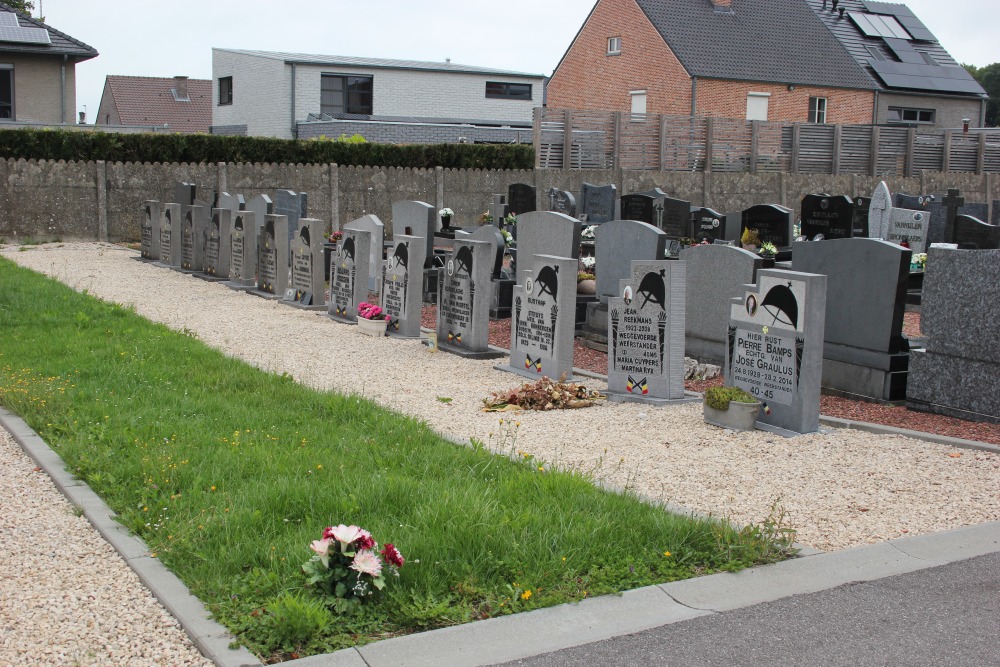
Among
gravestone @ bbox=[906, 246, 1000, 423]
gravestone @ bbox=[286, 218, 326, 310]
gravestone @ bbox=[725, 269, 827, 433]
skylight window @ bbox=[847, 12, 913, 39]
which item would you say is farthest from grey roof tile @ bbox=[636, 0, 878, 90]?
gravestone @ bbox=[725, 269, 827, 433]

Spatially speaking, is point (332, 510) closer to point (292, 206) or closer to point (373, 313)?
point (373, 313)

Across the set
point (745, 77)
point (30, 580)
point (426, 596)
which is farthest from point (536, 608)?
point (745, 77)

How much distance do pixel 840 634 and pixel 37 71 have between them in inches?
1235

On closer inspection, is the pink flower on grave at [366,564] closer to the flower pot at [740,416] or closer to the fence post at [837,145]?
the flower pot at [740,416]

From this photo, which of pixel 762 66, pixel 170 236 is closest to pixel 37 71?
pixel 170 236

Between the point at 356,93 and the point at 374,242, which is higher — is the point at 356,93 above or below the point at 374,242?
above

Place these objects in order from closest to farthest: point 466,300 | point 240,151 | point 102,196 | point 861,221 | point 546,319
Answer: point 546,319 → point 466,300 → point 861,221 → point 102,196 → point 240,151

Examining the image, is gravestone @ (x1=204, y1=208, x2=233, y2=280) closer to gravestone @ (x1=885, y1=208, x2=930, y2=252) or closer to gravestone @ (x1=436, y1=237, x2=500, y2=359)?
gravestone @ (x1=436, y1=237, x2=500, y2=359)

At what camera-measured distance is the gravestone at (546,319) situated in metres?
10.0

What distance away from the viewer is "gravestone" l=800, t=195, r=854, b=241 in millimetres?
18453

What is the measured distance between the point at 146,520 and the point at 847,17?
43.4m

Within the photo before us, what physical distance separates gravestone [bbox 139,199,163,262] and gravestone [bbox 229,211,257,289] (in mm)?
3680

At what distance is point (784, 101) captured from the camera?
38750mm

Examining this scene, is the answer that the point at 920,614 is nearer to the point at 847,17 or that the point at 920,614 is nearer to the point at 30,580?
the point at 30,580
